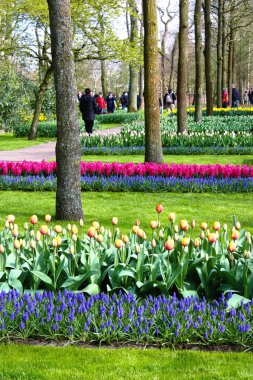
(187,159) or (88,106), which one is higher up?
(88,106)

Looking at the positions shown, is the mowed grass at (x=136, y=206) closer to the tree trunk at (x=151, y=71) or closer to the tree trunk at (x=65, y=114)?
the tree trunk at (x=65, y=114)

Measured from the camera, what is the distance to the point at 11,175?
40.6ft

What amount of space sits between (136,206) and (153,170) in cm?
206

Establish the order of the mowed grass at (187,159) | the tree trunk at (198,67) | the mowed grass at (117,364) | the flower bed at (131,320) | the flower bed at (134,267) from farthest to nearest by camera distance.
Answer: the tree trunk at (198,67) < the mowed grass at (187,159) < the flower bed at (134,267) < the flower bed at (131,320) < the mowed grass at (117,364)

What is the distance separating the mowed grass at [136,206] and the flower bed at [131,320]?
11.3 feet

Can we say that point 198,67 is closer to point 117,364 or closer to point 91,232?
point 91,232

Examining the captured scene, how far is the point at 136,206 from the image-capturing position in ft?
32.1

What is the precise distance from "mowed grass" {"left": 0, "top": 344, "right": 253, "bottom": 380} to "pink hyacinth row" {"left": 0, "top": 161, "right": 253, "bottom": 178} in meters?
7.75

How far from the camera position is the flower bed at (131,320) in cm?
406

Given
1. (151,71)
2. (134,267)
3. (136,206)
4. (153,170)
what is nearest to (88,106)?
(151,71)

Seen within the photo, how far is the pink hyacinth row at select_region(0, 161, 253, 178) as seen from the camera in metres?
11.5

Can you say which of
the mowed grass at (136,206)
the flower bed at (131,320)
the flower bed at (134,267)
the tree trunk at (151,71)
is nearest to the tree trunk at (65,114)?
the mowed grass at (136,206)

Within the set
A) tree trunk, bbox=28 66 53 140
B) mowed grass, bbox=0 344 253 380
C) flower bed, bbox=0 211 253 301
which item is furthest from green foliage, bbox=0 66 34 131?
mowed grass, bbox=0 344 253 380

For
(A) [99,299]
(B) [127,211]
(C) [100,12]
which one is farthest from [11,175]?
(C) [100,12]
